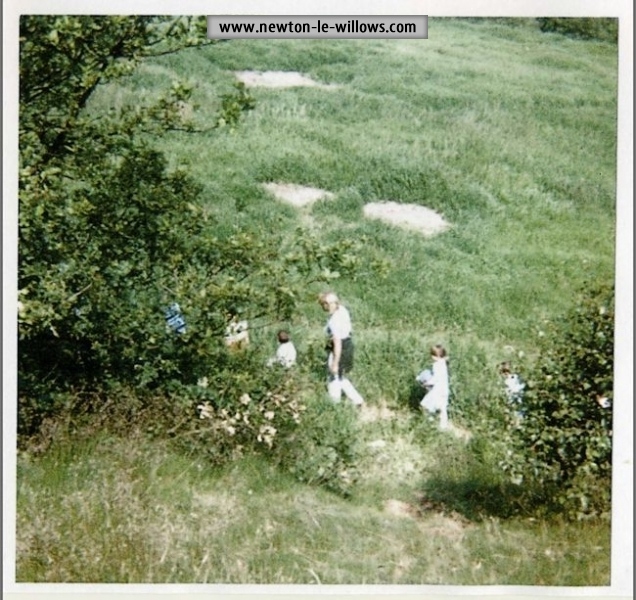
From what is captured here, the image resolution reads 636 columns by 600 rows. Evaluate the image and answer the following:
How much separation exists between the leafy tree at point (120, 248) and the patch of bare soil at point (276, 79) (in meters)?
0.30

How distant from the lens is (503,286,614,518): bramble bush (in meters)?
5.78

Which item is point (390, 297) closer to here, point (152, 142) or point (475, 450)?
point (475, 450)

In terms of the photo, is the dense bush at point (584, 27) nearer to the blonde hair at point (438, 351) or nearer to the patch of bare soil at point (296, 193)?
the patch of bare soil at point (296, 193)

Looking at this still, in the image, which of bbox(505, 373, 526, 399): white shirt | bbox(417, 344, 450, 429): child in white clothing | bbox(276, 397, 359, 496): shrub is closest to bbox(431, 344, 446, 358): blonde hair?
bbox(417, 344, 450, 429): child in white clothing

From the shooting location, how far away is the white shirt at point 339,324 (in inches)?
242

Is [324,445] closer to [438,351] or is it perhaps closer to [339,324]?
[339,324]

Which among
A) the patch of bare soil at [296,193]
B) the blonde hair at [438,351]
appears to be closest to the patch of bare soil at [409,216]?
the patch of bare soil at [296,193]

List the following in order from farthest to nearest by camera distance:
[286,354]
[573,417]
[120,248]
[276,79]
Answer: [276,79], [286,354], [120,248], [573,417]

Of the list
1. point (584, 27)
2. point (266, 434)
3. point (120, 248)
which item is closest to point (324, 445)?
point (266, 434)

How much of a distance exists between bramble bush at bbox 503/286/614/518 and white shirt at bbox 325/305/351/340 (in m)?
1.19

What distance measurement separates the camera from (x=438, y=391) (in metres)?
6.11

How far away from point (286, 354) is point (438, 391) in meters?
0.99

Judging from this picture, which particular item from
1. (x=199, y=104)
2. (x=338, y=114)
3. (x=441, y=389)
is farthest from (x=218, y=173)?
(x=441, y=389)

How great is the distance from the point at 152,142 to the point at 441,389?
242 cm
